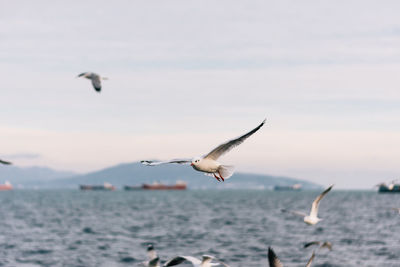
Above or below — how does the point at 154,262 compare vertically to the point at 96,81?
below

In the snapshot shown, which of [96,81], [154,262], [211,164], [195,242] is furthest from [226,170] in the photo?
[195,242]

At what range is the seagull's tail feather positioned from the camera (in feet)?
52.2

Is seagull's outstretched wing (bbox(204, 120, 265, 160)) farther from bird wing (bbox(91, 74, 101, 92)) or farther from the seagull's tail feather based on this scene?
bird wing (bbox(91, 74, 101, 92))

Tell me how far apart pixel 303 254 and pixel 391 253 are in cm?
735

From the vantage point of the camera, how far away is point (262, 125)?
44.4 feet

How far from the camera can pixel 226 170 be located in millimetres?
16031

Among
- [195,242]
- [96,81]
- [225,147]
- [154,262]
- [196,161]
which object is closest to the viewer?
[225,147]

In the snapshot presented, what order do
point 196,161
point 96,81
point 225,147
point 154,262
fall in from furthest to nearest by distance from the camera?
1. point 96,81
2. point 154,262
3. point 196,161
4. point 225,147

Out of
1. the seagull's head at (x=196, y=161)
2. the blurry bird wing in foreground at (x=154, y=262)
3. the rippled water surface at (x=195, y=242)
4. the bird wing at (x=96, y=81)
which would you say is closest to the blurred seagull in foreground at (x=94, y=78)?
the bird wing at (x=96, y=81)

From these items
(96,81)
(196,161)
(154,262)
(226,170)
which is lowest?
(154,262)

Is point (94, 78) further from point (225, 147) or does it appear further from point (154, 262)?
point (225, 147)

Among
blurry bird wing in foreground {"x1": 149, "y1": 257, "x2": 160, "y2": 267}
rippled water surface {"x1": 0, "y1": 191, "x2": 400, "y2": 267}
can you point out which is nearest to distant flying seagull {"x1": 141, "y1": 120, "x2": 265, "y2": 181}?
blurry bird wing in foreground {"x1": 149, "y1": 257, "x2": 160, "y2": 267}

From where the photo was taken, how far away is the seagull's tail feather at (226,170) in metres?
15.9

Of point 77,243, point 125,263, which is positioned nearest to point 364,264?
point 125,263
